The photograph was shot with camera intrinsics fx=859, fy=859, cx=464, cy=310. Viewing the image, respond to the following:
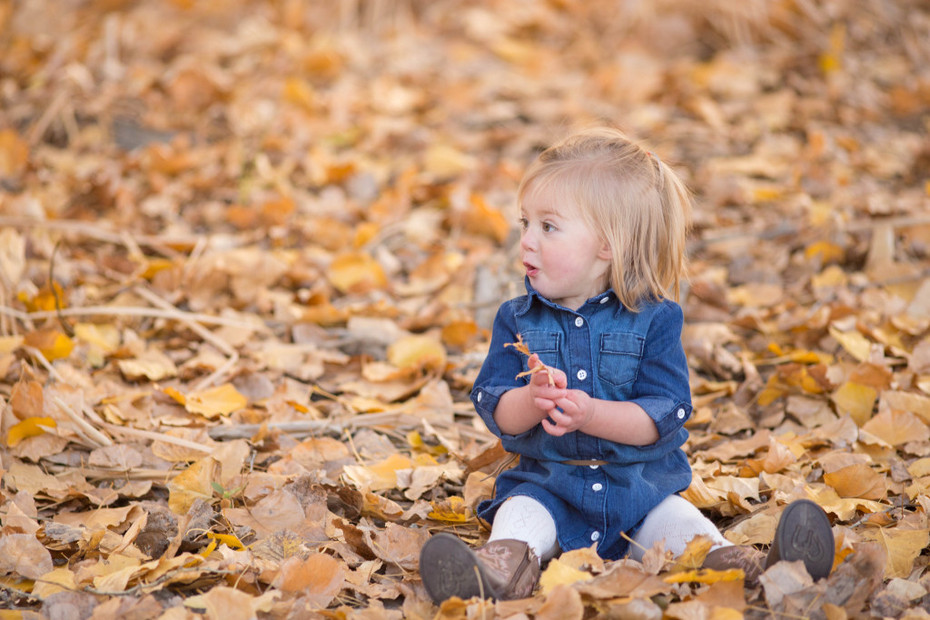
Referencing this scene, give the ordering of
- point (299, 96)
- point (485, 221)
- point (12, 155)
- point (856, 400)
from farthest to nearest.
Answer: point (299, 96), point (12, 155), point (485, 221), point (856, 400)

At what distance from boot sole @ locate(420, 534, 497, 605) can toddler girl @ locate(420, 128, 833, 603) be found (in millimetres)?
160

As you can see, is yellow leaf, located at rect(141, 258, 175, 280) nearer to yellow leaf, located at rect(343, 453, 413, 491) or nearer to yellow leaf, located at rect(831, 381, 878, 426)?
yellow leaf, located at rect(343, 453, 413, 491)

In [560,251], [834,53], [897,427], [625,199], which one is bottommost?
[897,427]

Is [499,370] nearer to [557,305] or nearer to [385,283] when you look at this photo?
[557,305]

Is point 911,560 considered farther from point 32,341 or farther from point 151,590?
point 32,341

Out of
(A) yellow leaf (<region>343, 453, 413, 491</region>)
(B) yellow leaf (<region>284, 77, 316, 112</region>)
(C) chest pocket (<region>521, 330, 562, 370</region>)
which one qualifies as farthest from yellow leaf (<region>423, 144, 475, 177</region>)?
(C) chest pocket (<region>521, 330, 562, 370</region>)

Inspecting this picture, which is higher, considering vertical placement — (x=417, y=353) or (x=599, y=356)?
(x=599, y=356)

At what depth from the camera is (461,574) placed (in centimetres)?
148

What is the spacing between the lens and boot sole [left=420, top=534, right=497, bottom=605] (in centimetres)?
147

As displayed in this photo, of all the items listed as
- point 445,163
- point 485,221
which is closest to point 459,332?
point 485,221

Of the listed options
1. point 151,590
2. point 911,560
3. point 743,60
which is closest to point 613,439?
point 911,560

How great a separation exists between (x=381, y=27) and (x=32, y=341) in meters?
3.62

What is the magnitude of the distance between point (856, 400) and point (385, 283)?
159 cm

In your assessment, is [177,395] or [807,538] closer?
[807,538]
